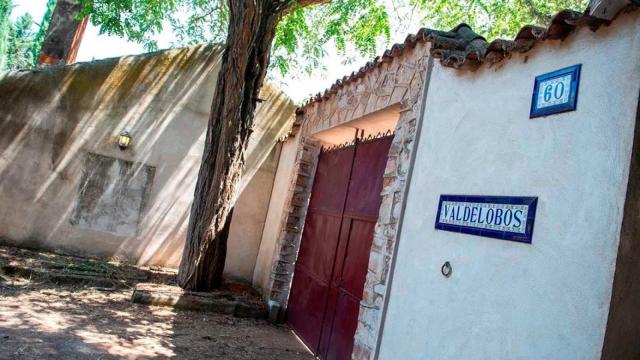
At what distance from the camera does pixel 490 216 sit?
2.49 m

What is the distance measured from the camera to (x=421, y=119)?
3479 mm

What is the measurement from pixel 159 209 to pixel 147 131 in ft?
4.01

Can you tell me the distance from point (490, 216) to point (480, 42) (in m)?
1.41

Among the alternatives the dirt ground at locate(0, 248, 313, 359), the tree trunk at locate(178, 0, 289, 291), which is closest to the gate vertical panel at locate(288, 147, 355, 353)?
the dirt ground at locate(0, 248, 313, 359)

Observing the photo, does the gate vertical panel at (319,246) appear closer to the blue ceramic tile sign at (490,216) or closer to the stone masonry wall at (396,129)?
the stone masonry wall at (396,129)

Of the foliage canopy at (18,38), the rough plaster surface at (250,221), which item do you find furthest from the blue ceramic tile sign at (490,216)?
the foliage canopy at (18,38)

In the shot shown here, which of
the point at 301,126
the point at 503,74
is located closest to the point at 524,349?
the point at 503,74

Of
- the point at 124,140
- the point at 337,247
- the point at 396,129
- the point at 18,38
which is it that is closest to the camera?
the point at 396,129

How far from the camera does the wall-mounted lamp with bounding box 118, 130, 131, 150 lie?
6832 millimetres

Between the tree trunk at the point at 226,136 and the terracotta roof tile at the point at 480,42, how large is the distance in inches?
75.8

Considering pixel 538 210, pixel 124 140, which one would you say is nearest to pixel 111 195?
pixel 124 140

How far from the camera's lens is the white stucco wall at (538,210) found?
1.92 m

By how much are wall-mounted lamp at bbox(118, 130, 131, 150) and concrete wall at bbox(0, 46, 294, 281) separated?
0.32 ft

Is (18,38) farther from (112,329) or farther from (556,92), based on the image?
(556,92)
